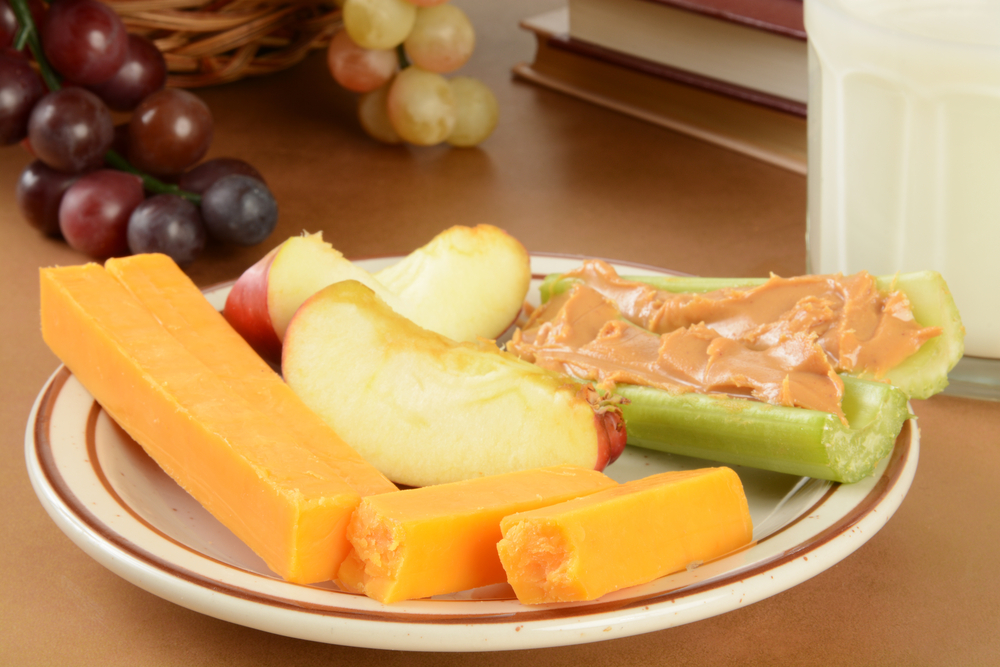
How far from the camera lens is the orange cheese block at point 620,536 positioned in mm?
428

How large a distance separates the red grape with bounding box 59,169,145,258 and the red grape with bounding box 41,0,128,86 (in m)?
0.10

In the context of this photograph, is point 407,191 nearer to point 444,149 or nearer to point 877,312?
point 444,149

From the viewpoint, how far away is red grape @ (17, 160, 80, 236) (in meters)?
0.99

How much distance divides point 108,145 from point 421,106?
38 cm

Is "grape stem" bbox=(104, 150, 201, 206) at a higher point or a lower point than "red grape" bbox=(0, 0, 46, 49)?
lower

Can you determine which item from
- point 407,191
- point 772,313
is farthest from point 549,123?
point 772,313

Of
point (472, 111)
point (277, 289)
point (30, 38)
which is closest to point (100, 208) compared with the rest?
point (30, 38)

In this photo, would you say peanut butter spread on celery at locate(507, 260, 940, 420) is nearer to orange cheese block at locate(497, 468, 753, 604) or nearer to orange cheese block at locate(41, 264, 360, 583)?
orange cheese block at locate(497, 468, 753, 604)

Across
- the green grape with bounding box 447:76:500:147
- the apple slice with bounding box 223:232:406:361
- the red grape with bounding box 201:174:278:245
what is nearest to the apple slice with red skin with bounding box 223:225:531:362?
the apple slice with bounding box 223:232:406:361

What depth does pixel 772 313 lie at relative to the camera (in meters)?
0.66

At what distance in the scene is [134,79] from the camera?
987 millimetres

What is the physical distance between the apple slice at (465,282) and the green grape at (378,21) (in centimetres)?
44

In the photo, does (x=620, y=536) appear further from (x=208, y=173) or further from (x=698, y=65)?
(x=698, y=65)

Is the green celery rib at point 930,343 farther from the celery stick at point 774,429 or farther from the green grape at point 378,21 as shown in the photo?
the green grape at point 378,21
